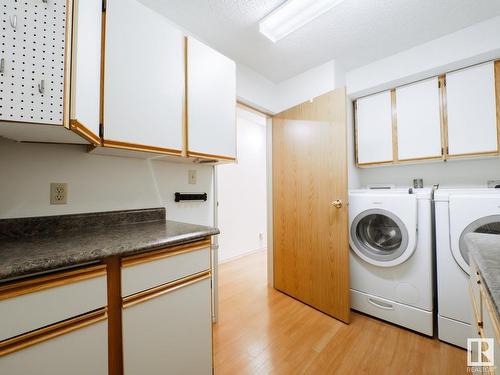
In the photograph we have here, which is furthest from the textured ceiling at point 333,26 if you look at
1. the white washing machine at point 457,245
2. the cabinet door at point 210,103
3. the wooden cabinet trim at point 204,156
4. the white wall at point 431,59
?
the white washing machine at point 457,245

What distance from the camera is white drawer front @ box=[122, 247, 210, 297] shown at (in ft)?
2.70

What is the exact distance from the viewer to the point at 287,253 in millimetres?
2236

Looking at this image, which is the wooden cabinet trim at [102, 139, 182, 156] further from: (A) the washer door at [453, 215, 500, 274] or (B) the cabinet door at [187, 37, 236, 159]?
(A) the washer door at [453, 215, 500, 274]

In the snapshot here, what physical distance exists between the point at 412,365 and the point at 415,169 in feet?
5.54

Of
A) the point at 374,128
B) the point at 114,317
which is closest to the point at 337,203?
the point at 374,128

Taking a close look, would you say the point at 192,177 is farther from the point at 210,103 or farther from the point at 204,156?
the point at 210,103

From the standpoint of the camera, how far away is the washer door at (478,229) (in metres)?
1.31

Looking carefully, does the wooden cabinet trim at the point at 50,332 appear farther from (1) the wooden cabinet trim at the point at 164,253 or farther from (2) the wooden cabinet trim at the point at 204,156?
(2) the wooden cabinet trim at the point at 204,156

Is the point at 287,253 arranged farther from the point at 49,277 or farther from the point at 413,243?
the point at 49,277

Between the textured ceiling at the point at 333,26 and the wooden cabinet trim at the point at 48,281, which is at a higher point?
the textured ceiling at the point at 333,26

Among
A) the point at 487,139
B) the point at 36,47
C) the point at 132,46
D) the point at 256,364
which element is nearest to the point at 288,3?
the point at 132,46

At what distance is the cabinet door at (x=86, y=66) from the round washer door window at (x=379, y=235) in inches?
77.6

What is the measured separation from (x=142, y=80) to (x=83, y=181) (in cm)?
66

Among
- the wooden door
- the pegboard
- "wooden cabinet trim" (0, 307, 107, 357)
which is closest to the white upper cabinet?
the pegboard
